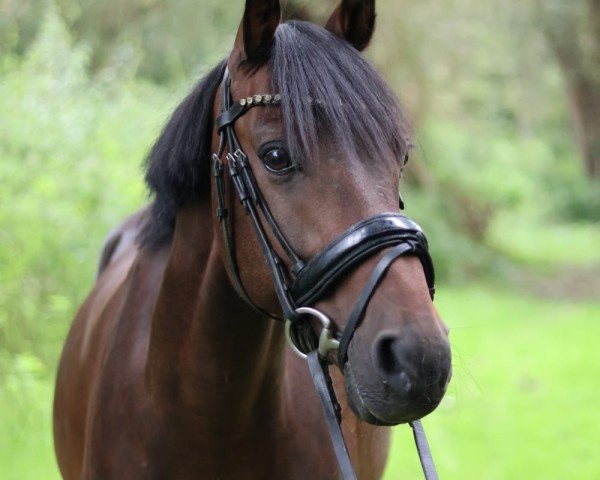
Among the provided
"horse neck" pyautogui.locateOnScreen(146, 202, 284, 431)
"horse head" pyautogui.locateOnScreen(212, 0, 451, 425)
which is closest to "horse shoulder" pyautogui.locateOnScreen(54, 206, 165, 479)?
"horse neck" pyautogui.locateOnScreen(146, 202, 284, 431)

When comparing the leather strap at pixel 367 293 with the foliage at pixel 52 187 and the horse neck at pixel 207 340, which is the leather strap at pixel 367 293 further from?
the foliage at pixel 52 187

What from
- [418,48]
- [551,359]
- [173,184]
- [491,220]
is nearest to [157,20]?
[418,48]

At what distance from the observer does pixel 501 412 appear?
25.8 feet

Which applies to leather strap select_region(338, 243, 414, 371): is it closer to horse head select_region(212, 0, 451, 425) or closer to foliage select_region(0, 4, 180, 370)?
horse head select_region(212, 0, 451, 425)

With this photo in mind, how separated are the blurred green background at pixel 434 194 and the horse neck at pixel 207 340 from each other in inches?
22.2

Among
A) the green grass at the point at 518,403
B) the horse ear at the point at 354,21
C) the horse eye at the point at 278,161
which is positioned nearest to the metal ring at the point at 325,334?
the horse eye at the point at 278,161

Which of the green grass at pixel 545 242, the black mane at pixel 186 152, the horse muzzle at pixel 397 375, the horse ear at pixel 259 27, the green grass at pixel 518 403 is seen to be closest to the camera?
the horse muzzle at pixel 397 375

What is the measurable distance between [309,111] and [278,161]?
0.14 m

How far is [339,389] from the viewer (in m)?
2.51

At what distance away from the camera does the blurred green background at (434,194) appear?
6.26 m

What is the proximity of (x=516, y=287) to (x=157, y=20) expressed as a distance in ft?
24.7

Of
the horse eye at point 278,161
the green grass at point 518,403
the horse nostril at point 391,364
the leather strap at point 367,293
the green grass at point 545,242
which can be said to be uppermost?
the horse eye at point 278,161

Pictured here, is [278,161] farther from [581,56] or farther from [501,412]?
[581,56]

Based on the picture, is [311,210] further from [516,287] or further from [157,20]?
[516,287]
